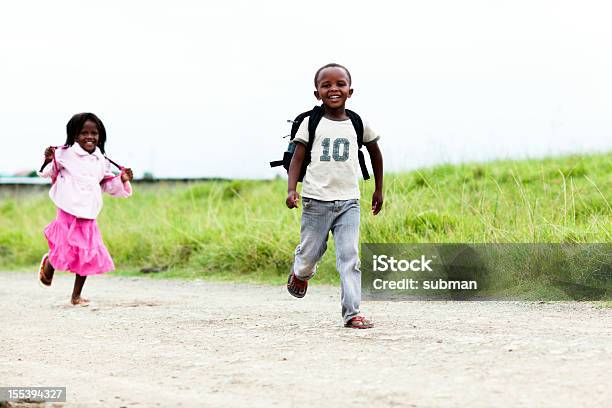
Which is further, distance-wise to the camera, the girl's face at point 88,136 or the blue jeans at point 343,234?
the girl's face at point 88,136

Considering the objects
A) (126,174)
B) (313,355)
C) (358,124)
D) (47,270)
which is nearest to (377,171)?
(358,124)

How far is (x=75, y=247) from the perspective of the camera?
7492mm

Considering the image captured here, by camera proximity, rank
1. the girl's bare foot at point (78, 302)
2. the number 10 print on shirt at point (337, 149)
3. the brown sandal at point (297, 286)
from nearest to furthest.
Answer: the number 10 print on shirt at point (337, 149), the brown sandal at point (297, 286), the girl's bare foot at point (78, 302)

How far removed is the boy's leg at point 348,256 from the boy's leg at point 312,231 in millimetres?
80

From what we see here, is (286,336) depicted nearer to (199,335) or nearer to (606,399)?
(199,335)

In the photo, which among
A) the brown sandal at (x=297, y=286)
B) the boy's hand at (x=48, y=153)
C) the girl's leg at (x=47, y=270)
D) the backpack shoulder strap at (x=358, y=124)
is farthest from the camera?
the girl's leg at (x=47, y=270)

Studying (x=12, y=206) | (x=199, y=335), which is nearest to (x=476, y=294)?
(x=199, y=335)

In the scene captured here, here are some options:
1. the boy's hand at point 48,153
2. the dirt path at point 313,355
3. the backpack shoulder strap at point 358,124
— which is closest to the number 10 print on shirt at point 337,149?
the backpack shoulder strap at point 358,124

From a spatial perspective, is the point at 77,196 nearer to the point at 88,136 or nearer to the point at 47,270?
the point at 88,136

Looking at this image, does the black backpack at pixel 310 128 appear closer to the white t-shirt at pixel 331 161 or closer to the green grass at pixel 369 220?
the white t-shirt at pixel 331 161

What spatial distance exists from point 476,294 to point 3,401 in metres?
4.71

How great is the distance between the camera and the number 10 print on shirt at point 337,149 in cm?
530

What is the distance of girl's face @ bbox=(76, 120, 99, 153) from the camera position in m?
7.44

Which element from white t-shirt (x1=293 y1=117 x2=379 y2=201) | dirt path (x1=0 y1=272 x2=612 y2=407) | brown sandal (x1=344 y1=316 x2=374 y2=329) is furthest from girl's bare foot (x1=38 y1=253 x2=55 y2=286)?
brown sandal (x1=344 y1=316 x2=374 y2=329)
